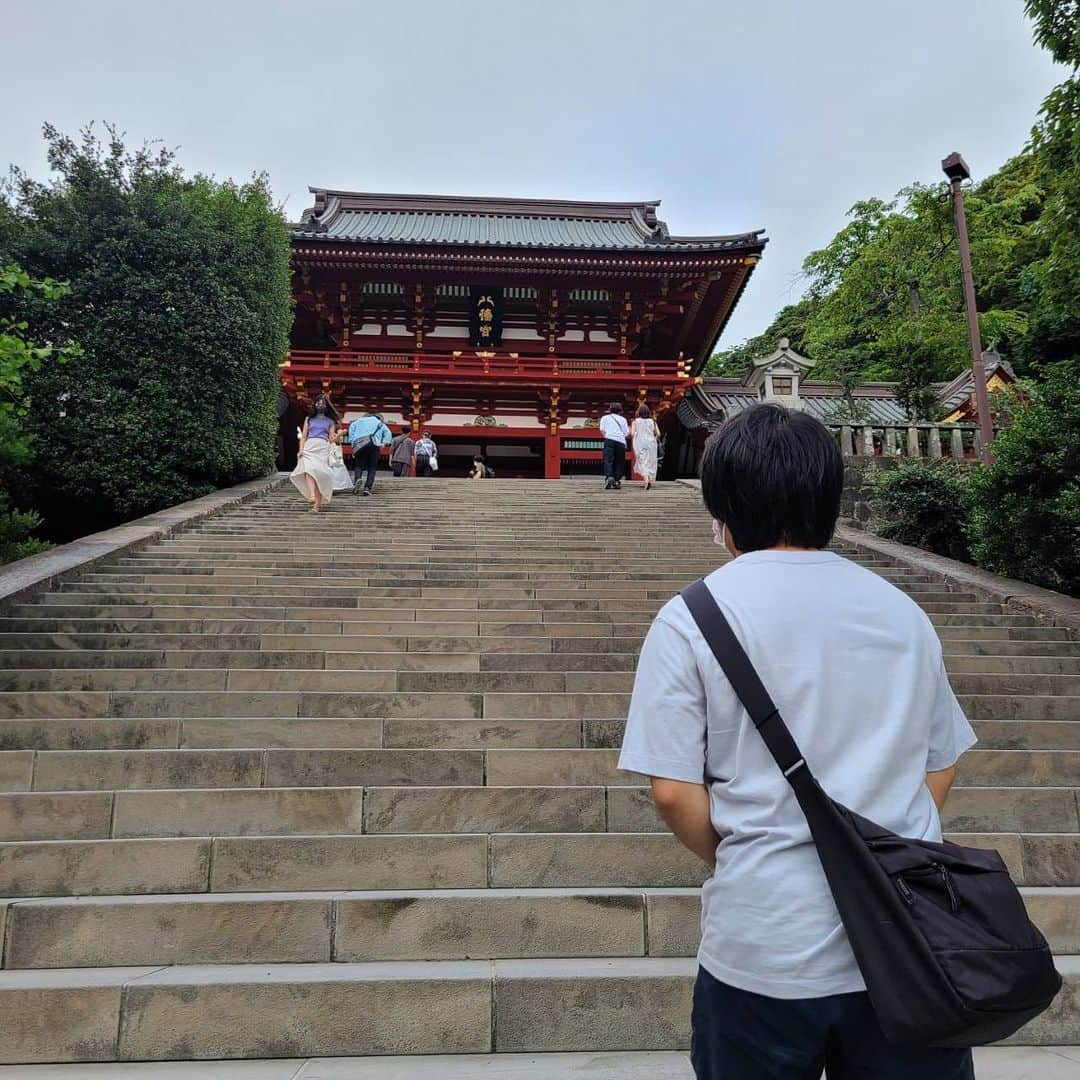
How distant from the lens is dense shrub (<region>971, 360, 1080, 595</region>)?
596cm

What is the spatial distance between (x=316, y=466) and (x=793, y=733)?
345 inches

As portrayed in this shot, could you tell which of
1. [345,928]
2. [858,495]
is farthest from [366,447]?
[345,928]

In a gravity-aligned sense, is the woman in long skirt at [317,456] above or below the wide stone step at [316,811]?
above

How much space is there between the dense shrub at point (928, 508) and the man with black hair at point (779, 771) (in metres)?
8.81

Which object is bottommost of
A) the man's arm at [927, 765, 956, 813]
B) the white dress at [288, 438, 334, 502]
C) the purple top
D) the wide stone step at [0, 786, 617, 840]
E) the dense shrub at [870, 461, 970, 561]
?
the wide stone step at [0, 786, 617, 840]

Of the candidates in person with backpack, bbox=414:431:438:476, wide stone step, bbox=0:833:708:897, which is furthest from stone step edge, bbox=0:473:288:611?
person with backpack, bbox=414:431:438:476

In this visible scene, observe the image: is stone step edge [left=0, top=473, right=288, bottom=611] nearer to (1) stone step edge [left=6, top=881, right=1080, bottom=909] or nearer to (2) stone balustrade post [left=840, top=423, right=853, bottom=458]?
(1) stone step edge [left=6, top=881, right=1080, bottom=909]

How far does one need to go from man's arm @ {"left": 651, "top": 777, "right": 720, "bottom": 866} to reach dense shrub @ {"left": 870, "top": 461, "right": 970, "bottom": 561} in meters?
9.01

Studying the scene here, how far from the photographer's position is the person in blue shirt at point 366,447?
34.7 feet

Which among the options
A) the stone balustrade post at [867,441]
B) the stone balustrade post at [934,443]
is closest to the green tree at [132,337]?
the stone balustrade post at [867,441]

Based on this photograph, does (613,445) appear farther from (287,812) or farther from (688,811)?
(688,811)

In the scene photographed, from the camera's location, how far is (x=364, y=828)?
309cm

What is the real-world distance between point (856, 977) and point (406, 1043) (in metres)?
1.80

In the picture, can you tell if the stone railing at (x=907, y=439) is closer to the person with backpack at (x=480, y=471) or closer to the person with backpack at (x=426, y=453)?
the person with backpack at (x=480, y=471)
